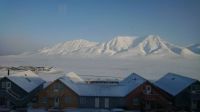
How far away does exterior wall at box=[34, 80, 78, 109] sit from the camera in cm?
4125

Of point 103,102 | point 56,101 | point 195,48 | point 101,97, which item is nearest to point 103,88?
point 101,97

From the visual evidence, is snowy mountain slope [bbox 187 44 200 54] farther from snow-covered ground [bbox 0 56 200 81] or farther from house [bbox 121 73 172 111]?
house [bbox 121 73 172 111]

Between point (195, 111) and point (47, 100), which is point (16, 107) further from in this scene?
point (195, 111)

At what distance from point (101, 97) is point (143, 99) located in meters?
5.55

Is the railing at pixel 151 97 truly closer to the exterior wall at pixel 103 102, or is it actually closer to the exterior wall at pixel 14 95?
the exterior wall at pixel 103 102

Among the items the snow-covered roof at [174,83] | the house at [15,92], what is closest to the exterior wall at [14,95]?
the house at [15,92]

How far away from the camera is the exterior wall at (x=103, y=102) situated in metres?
41.0

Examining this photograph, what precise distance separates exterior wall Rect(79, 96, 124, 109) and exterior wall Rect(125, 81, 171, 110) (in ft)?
3.37

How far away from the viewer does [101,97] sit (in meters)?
41.1

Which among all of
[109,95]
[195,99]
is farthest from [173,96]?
[109,95]

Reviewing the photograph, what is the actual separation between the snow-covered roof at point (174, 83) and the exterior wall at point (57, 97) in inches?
524

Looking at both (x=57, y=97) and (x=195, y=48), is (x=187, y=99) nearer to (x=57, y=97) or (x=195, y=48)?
(x=57, y=97)

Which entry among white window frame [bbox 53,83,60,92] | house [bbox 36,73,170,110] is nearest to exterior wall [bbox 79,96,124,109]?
house [bbox 36,73,170,110]

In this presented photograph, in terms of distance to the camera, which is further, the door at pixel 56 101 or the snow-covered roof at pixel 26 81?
the snow-covered roof at pixel 26 81
